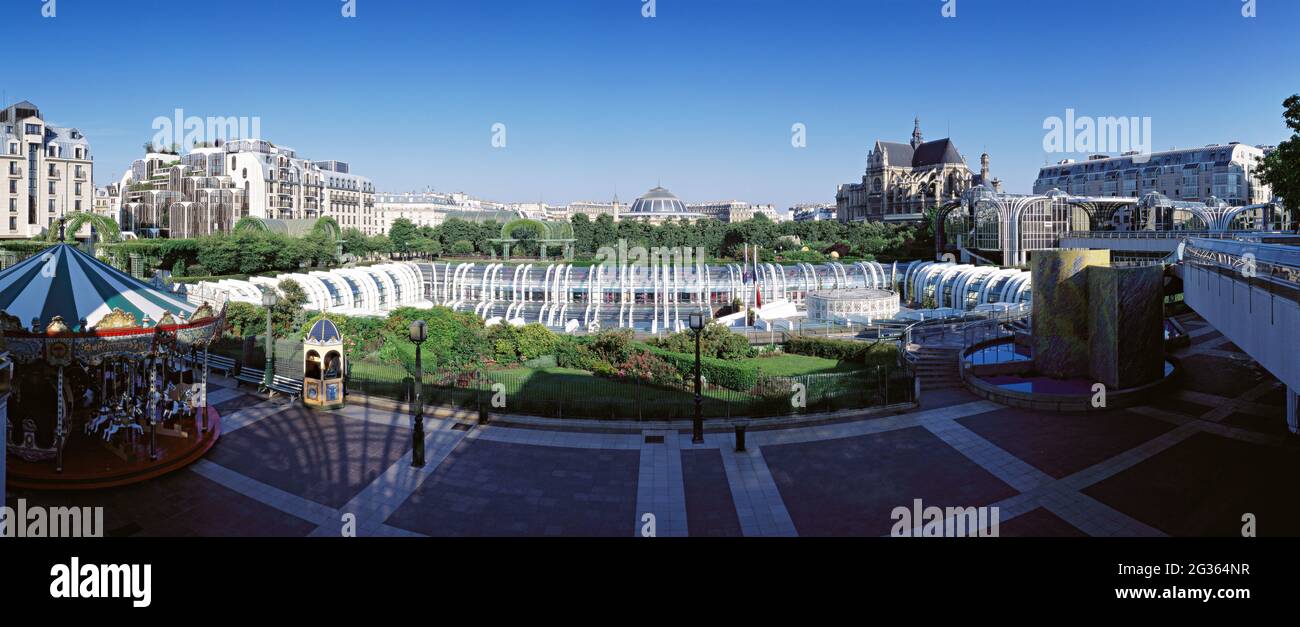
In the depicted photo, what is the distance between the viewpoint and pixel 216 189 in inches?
3201

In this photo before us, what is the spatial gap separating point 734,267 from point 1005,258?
20.6 m

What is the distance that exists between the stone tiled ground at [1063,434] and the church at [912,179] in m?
89.9

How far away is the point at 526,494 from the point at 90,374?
35.7 ft

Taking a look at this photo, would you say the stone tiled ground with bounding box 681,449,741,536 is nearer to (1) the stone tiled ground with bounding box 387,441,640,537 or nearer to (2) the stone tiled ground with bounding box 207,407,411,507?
(1) the stone tiled ground with bounding box 387,441,640,537

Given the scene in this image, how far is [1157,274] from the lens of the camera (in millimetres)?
18234

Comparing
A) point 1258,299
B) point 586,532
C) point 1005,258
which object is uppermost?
point 1005,258

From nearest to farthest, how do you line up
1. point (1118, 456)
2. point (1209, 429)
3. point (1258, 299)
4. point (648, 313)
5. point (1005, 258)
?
1. point (1258, 299)
2. point (1118, 456)
3. point (1209, 429)
4. point (648, 313)
5. point (1005, 258)

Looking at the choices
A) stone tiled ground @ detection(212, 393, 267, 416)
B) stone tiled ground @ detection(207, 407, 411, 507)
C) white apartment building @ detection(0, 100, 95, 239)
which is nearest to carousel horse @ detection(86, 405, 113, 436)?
stone tiled ground @ detection(207, 407, 411, 507)

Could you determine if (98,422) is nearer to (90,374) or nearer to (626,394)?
(90,374)

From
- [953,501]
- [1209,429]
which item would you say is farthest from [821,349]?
[953,501]

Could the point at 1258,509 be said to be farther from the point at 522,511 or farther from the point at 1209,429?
the point at 522,511

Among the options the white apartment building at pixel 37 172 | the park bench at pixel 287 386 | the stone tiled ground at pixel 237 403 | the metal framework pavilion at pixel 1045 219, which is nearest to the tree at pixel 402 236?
the white apartment building at pixel 37 172

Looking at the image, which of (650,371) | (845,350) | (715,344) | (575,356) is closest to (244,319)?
(575,356)
